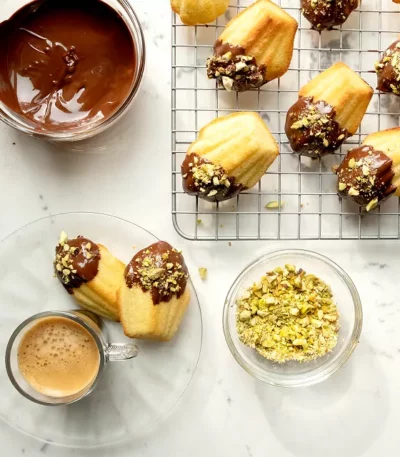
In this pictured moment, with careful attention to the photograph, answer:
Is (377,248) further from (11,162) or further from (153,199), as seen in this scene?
(11,162)

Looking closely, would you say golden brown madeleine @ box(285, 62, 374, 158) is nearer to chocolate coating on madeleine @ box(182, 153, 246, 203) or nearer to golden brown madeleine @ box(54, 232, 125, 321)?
chocolate coating on madeleine @ box(182, 153, 246, 203)

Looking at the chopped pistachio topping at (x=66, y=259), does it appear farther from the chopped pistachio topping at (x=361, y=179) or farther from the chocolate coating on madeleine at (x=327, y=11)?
the chocolate coating on madeleine at (x=327, y=11)

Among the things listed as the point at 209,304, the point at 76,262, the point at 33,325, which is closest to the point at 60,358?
the point at 33,325

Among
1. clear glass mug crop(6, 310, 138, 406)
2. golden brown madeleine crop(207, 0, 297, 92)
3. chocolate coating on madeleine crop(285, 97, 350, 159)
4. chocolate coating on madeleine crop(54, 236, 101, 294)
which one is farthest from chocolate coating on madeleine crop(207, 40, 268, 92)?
clear glass mug crop(6, 310, 138, 406)

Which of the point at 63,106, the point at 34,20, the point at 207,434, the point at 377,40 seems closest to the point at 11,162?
the point at 63,106

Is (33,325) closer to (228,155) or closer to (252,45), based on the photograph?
(228,155)

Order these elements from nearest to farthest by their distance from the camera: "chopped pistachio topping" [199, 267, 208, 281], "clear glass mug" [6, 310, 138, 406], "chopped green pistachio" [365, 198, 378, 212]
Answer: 1. "clear glass mug" [6, 310, 138, 406]
2. "chopped green pistachio" [365, 198, 378, 212]
3. "chopped pistachio topping" [199, 267, 208, 281]

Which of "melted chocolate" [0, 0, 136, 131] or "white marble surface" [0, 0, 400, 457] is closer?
"melted chocolate" [0, 0, 136, 131]
